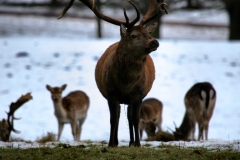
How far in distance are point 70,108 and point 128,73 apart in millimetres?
5510

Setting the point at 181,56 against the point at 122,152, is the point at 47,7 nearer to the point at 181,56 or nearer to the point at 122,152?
the point at 181,56

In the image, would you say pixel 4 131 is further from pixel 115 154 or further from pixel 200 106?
pixel 115 154

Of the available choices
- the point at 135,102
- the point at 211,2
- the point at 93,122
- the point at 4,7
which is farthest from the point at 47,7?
the point at 135,102

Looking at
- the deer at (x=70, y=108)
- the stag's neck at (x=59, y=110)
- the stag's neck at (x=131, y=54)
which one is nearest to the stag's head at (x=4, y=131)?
the deer at (x=70, y=108)

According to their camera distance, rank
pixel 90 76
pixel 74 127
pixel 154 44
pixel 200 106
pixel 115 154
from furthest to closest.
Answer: pixel 90 76, pixel 74 127, pixel 200 106, pixel 154 44, pixel 115 154

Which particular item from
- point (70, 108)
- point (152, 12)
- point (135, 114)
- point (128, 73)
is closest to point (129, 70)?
point (128, 73)

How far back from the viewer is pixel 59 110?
47.0ft

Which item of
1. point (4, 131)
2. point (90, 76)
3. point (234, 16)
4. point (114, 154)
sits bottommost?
point (114, 154)

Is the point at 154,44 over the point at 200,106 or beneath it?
over

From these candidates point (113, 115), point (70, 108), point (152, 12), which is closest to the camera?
point (113, 115)

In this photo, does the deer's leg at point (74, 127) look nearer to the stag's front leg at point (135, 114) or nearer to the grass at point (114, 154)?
the stag's front leg at point (135, 114)

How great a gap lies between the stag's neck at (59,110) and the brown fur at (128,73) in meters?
4.69

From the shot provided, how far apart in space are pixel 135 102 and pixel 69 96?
586cm

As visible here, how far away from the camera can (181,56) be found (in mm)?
22250
